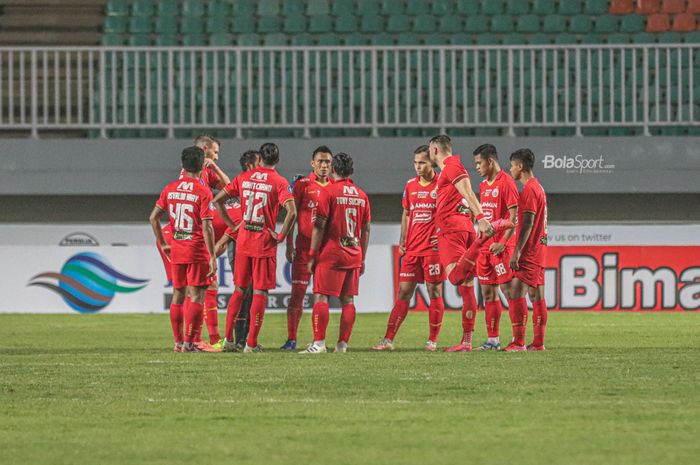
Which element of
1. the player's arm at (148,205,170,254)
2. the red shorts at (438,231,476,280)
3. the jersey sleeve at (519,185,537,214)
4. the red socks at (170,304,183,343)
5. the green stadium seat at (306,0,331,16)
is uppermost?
the green stadium seat at (306,0,331,16)

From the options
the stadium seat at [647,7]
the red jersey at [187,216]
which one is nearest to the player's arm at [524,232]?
the red jersey at [187,216]

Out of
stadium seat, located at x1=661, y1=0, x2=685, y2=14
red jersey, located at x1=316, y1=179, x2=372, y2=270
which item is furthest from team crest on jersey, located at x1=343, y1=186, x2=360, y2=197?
stadium seat, located at x1=661, y1=0, x2=685, y2=14

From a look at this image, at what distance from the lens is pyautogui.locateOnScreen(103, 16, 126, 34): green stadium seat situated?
73.6 feet

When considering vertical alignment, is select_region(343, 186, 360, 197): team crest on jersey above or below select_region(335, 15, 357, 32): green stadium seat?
below

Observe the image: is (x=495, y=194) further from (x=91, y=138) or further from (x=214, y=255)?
(x=91, y=138)

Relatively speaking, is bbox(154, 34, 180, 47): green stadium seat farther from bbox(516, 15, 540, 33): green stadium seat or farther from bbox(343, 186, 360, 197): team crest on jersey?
bbox(343, 186, 360, 197): team crest on jersey

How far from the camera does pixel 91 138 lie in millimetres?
20359

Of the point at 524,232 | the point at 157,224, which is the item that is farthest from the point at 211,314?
the point at 524,232

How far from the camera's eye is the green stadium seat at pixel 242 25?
72.8 ft

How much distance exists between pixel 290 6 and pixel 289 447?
17651mm

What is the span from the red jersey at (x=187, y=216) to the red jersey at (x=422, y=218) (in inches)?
73.3

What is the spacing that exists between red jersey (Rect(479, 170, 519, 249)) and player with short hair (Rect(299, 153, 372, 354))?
1.09 metres

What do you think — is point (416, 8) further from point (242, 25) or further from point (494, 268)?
point (494, 268)

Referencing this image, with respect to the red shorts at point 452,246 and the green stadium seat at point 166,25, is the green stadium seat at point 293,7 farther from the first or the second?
the red shorts at point 452,246
